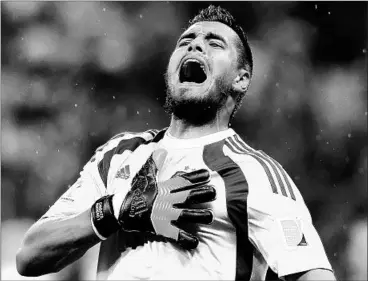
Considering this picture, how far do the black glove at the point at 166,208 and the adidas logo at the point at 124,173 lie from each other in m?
0.17

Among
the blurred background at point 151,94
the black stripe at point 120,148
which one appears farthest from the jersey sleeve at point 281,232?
the blurred background at point 151,94

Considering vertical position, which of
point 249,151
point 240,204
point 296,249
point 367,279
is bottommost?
point 367,279

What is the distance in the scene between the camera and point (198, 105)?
7.64ft

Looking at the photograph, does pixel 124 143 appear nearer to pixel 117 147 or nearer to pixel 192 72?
pixel 117 147

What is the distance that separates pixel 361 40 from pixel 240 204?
293 centimetres

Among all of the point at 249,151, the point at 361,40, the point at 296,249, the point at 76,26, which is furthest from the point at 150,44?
the point at 296,249

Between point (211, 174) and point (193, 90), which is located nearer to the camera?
point (211, 174)

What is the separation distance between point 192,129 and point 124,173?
12.3 inches

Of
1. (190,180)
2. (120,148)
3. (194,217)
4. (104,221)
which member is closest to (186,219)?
(194,217)

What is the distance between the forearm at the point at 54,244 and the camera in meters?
2.05

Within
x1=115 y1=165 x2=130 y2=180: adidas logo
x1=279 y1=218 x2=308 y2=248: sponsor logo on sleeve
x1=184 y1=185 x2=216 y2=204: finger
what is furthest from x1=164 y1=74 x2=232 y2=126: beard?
x1=279 y1=218 x2=308 y2=248: sponsor logo on sleeve

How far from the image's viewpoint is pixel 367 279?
4.54 metres

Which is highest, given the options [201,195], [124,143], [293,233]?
[124,143]

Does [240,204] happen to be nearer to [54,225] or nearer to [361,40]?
[54,225]
